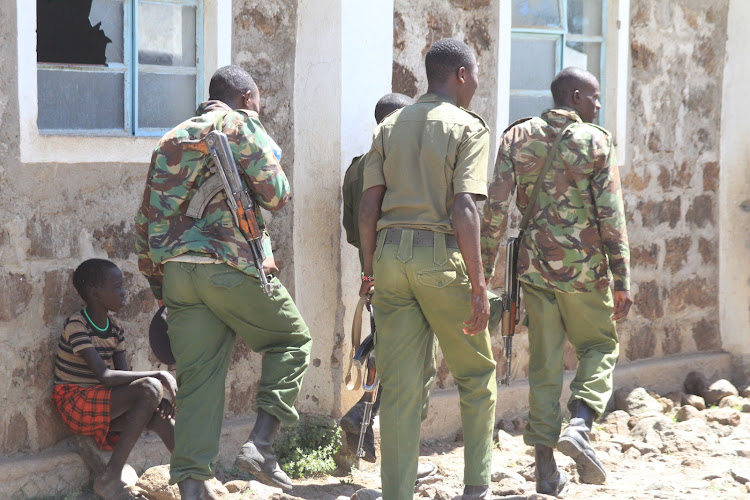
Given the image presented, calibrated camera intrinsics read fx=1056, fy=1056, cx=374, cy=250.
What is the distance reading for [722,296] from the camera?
760cm

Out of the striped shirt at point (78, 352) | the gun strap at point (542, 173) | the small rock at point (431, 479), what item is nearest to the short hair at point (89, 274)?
the striped shirt at point (78, 352)

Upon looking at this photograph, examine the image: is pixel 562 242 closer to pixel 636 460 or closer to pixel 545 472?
pixel 545 472

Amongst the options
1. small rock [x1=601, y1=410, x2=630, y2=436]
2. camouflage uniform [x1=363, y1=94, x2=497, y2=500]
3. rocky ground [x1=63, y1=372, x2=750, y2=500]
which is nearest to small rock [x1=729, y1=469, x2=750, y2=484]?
rocky ground [x1=63, y1=372, x2=750, y2=500]

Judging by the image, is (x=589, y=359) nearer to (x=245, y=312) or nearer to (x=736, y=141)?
(x=245, y=312)

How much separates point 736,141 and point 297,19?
360 centimetres

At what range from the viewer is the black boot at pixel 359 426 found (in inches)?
206

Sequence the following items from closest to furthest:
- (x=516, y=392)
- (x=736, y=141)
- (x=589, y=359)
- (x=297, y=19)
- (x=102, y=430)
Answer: (x=102, y=430)
(x=589, y=359)
(x=297, y=19)
(x=516, y=392)
(x=736, y=141)

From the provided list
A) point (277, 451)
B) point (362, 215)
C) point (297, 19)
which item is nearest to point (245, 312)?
point (362, 215)

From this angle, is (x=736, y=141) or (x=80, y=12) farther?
(x=736, y=141)

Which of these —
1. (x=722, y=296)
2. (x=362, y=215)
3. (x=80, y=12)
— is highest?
(x=80, y=12)

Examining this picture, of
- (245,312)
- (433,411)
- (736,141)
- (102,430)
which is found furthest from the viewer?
(736,141)

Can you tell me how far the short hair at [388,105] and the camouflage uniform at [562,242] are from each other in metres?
0.59

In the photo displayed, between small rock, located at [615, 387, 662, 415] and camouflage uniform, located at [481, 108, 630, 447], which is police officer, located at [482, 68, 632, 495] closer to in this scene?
camouflage uniform, located at [481, 108, 630, 447]

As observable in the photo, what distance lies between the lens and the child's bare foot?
458 centimetres
